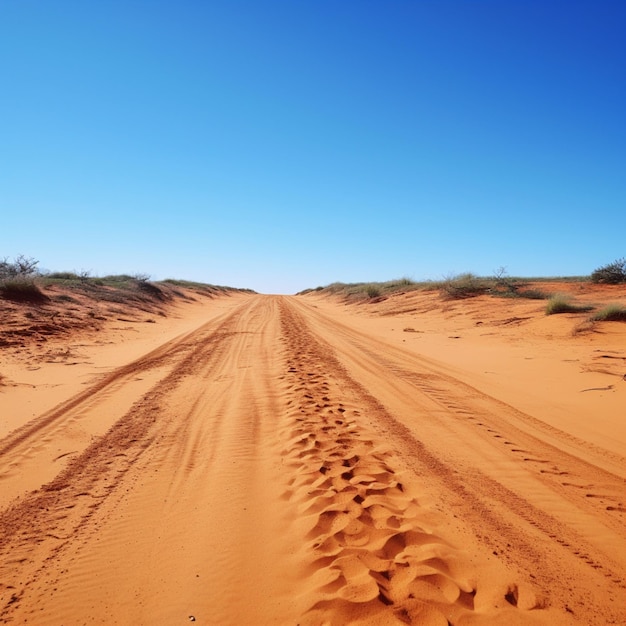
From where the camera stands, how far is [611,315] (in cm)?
1162

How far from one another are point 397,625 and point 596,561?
1666 millimetres

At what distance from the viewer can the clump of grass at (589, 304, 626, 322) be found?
11.5 m

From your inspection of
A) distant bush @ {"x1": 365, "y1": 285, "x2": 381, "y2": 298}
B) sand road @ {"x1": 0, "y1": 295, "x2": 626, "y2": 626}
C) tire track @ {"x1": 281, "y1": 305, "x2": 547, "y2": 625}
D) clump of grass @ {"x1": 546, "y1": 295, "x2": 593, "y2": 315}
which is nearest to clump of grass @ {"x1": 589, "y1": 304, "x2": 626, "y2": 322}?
clump of grass @ {"x1": 546, "y1": 295, "x2": 593, "y2": 315}

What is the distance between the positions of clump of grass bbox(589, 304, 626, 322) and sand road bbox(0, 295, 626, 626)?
793 cm

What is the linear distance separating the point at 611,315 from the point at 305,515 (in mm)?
12359

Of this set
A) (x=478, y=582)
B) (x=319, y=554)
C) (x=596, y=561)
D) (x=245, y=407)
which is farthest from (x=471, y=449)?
(x=245, y=407)

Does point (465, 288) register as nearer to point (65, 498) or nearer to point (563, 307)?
point (563, 307)

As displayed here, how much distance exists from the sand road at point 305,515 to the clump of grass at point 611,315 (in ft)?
26.0

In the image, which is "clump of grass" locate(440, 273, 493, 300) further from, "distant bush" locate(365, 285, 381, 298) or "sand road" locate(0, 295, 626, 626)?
"sand road" locate(0, 295, 626, 626)

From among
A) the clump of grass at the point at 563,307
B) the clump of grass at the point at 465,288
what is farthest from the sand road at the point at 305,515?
the clump of grass at the point at 465,288

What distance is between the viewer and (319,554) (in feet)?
9.27

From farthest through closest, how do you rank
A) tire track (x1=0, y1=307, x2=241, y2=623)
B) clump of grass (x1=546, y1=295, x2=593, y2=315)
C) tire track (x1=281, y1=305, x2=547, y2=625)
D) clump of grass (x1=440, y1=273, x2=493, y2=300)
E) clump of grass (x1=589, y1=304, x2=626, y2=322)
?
clump of grass (x1=440, y1=273, x2=493, y2=300) < clump of grass (x1=546, y1=295, x2=593, y2=315) < clump of grass (x1=589, y1=304, x2=626, y2=322) < tire track (x1=0, y1=307, x2=241, y2=623) < tire track (x1=281, y1=305, x2=547, y2=625)

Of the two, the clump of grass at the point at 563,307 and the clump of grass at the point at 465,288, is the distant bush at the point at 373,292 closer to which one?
the clump of grass at the point at 465,288

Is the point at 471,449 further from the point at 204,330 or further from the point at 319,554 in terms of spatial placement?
the point at 204,330
